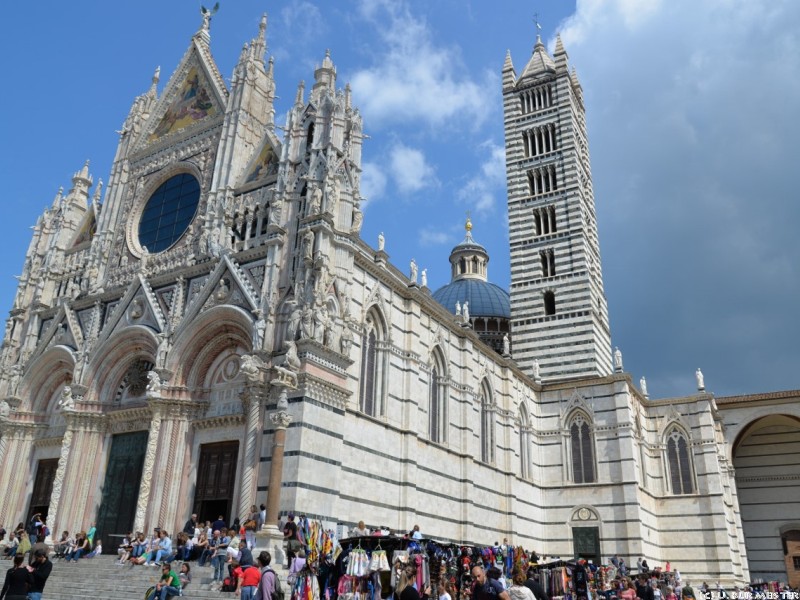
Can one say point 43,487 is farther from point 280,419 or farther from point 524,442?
point 524,442

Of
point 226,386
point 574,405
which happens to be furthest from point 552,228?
point 226,386

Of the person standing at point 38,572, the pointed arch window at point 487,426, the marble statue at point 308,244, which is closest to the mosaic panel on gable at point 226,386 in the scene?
the marble statue at point 308,244

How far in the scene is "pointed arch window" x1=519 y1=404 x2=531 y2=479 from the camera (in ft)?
98.8

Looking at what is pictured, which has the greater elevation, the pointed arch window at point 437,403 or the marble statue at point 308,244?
the marble statue at point 308,244

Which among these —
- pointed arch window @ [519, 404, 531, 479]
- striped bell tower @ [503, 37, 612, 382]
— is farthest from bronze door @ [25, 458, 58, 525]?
striped bell tower @ [503, 37, 612, 382]

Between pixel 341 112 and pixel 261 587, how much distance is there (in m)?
15.9

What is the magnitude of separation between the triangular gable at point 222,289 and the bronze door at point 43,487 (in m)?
7.63

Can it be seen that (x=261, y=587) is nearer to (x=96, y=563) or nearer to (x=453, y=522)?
(x=96, y=563)

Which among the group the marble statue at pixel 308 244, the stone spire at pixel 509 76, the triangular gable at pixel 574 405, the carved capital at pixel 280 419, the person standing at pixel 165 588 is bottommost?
the person standing at pixel 165 588

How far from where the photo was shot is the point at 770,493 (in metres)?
38.1

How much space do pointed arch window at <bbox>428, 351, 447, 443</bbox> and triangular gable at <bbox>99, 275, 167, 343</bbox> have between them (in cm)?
972

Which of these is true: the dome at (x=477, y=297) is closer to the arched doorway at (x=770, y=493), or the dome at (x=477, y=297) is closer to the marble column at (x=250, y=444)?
the arched doorway at (x=770, y=493)

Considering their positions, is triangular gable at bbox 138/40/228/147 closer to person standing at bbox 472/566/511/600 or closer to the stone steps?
the stone steps

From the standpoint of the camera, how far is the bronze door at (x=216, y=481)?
1909cm
